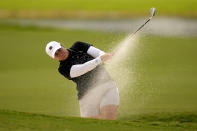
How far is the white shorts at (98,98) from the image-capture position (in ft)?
20.6

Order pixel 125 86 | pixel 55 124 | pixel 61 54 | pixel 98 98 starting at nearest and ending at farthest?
pixel 55 124, pixel 61 54, pixel 98 98, pixel 125 86

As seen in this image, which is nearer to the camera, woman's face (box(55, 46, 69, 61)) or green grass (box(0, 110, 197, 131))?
green grass (box(0, 110, 197, 131))

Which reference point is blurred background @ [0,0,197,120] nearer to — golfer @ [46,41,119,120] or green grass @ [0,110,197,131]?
golfer @ [46,41,119,120]

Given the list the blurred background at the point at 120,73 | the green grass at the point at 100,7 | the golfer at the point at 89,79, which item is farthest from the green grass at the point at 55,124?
the green grass at the point at 100,7

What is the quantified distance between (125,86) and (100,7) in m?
20.9

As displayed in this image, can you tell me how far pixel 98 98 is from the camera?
6.34m

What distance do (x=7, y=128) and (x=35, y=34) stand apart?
1264 centimetres

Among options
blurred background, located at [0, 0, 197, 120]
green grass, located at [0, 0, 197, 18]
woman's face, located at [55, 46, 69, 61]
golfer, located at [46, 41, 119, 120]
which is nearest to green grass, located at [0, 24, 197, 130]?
blurred background, located at [0, 0, 197, 120]

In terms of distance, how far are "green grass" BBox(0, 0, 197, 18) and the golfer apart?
20.8 metres

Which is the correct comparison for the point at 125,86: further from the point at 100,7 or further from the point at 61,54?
the point at 100,7

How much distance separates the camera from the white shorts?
6273mm

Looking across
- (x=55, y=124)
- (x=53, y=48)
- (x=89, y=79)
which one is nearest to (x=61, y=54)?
(x=53, y=48)

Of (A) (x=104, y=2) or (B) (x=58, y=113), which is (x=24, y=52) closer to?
(B) (x=58, y=113)

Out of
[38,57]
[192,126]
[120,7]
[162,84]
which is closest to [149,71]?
[162,84]
